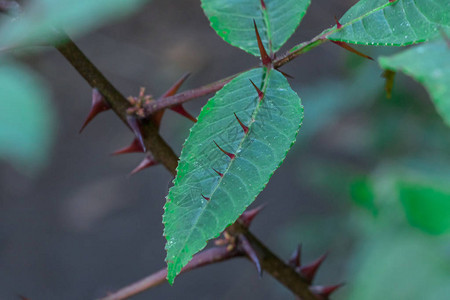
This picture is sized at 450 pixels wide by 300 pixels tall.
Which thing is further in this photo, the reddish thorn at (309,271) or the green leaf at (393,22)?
the reddish thorn at (309,271)

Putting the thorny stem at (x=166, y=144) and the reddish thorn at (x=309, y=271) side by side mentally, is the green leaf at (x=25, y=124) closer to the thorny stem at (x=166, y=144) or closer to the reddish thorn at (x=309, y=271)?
the thorny stem at (x=166, y=144)

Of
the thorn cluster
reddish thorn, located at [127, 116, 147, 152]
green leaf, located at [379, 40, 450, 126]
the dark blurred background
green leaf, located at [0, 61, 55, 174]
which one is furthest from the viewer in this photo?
the dark blurred background

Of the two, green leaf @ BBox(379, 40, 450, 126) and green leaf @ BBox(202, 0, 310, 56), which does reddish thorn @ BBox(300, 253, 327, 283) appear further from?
green leaf @ BBox(379, 40, 450, 126)

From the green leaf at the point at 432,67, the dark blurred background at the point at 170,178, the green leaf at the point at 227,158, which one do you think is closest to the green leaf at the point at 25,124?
the green leaf at the point at 227,158

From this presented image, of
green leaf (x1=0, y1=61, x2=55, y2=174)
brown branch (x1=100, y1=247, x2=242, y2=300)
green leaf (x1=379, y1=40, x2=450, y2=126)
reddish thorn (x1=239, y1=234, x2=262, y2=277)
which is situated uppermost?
green leaf (x1=0, y1=61, x2=55, y2=174)

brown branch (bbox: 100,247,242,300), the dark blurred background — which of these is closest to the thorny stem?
brown branch (bbox: 100,247,242,300)

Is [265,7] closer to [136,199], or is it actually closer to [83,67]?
[83,67]

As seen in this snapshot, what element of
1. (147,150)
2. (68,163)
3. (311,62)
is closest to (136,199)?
(68,163)
